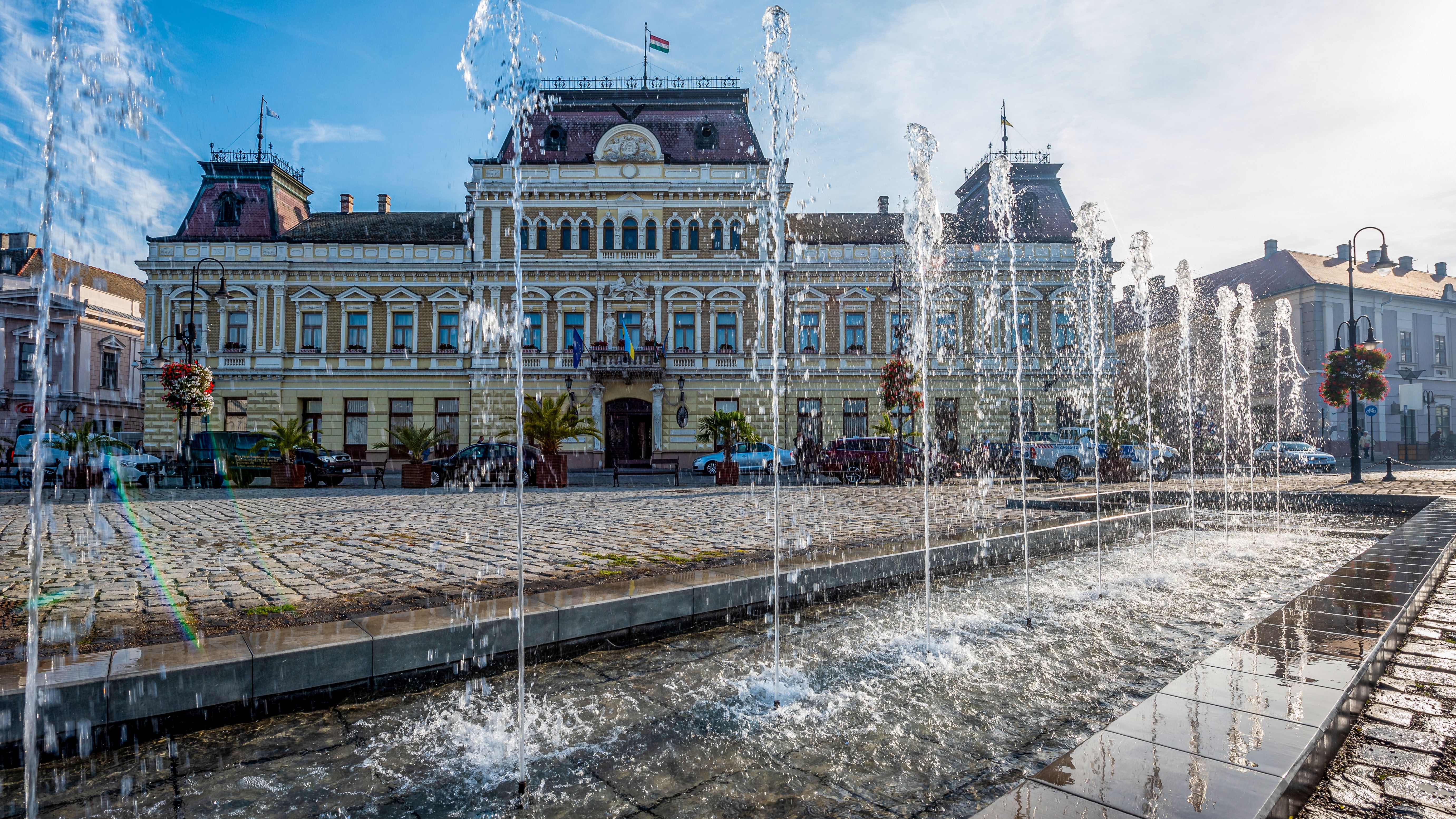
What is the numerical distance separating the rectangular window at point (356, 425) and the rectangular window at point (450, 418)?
2.80m

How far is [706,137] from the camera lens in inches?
1188

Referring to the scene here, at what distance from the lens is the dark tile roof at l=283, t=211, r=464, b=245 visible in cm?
2917

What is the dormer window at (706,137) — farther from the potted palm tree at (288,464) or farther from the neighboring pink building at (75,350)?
the neighboring pink building at (75,350)

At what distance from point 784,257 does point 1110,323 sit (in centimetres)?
1336

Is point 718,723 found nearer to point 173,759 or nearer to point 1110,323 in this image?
point 173,759

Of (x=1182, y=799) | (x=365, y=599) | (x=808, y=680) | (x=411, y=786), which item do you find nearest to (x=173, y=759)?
(x=411, y=786)

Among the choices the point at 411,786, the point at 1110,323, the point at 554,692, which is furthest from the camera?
the point at 1110,323

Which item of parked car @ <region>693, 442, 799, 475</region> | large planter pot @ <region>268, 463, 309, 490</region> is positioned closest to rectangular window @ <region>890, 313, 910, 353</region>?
parked car @ <region>693, 442, 799, 475</region>

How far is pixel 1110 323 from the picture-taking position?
2894 centimetres

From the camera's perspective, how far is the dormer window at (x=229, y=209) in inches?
1174

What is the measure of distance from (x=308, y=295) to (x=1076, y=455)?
28860 millimetres

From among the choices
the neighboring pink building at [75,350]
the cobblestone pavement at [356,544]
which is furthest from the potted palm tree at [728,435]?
the neighboring pink building at [75,350]

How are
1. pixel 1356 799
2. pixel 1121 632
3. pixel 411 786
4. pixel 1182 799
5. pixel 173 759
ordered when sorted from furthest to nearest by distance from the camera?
1. pixel 1121 632
2. pixel 173 759
3. pixel 411 786
4. pixel 1356 799
5. pixel 1182 799

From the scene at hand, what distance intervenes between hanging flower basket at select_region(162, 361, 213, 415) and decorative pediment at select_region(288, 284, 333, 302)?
1028 centimetres
